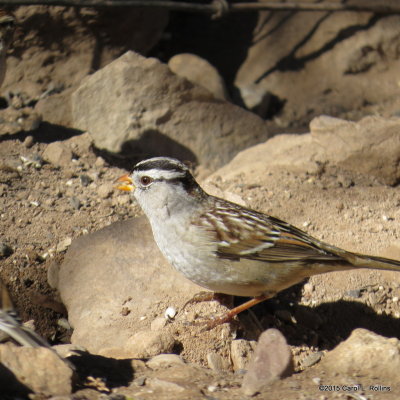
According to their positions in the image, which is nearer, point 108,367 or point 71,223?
point 108,367

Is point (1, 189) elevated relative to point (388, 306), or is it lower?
elevated

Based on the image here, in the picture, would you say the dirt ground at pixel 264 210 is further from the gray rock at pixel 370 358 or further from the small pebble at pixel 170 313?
the small pebble at pixel 170 313

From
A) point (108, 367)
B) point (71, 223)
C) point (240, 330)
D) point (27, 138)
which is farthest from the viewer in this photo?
point (27, 138)

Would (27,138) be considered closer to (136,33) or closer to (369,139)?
(136,33)

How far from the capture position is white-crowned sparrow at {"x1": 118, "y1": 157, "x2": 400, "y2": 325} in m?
4.46

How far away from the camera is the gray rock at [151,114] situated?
675 centimetres

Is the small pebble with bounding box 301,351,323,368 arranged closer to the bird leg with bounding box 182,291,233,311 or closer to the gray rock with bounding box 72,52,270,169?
the bird leg with bounding box 182,291,233,311

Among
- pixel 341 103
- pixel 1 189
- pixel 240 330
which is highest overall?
pixel 1 189

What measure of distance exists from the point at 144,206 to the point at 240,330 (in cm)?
106

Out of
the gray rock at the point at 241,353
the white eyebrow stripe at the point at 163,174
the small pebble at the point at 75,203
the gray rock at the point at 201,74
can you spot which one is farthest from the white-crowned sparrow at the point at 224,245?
the gray rock at the point at 201,74

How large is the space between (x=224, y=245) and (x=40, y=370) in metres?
1.61

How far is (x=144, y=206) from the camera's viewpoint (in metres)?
4.73

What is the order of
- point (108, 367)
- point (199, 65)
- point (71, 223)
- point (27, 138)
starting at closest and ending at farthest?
1. point (108, 367)
2. point (71, 223)
3. point (27, 138)
4. point (199, 65)

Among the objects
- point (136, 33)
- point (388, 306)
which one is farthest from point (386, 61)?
point (388, 306)
